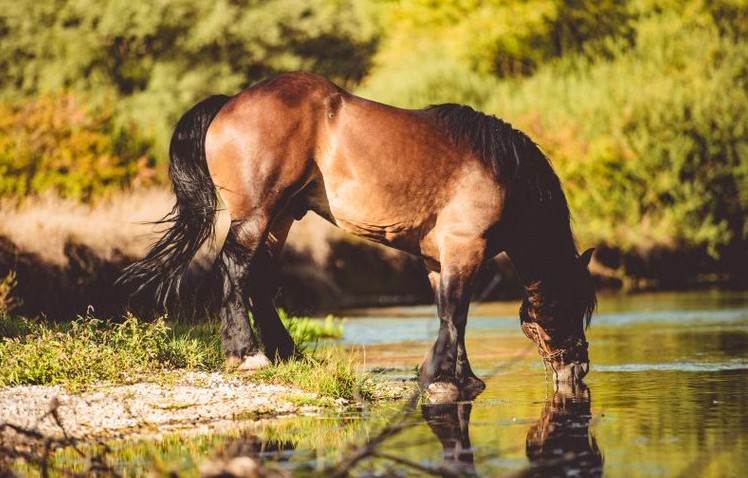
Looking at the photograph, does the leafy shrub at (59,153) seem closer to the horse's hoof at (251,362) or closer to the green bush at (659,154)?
the green bush at (659,154)

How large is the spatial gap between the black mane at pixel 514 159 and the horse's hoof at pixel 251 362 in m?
2.30

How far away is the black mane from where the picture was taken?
10.4 m

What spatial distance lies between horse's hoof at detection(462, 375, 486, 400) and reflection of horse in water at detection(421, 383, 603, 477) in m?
0.47

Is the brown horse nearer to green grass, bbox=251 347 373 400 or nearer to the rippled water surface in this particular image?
green grass, bbox=251 347 373 400

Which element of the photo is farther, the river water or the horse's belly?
the horse's belly

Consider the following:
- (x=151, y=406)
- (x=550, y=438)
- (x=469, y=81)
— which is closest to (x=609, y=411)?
(x=550, y=438)

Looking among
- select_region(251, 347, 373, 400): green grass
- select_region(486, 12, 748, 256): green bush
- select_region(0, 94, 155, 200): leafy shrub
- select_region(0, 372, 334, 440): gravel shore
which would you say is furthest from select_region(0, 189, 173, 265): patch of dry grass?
select_region(486, 12, 748, 256): green bush

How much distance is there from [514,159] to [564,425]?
2.64 m

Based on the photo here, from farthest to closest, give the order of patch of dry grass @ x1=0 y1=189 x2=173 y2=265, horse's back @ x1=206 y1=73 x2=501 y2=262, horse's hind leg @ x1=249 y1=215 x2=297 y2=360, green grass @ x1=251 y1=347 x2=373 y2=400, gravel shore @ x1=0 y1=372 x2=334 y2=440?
patch of dry grass @ x1=0 y1=189 x2=173 y2=265 < horse's hind leg @ x1=249 y1=215 x2=297 y2=360 < horse's back @ x1=206 y1=73 x2=501 y2=262 < green grass @ x1=251 y1=347 x2=373 y2=400 < gravel shore @ x1=0 y1=372 x2=334 y2=440

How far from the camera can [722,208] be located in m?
30.6

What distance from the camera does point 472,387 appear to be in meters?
10.5

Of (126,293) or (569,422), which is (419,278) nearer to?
(126,293)

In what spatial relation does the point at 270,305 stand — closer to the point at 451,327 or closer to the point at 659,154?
the point at 451,327

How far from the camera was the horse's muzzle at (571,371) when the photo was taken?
10.9 m
